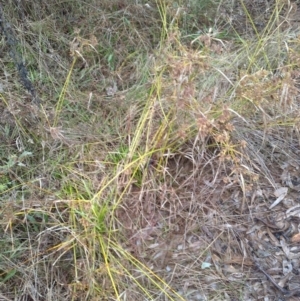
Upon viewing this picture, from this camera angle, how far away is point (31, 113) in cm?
251

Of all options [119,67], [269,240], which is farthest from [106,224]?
[119,67]

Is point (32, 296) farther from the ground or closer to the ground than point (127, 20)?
closer to the ground

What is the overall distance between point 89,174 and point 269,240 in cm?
75

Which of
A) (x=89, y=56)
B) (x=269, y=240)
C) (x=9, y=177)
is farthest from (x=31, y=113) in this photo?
(x=269, y=240)

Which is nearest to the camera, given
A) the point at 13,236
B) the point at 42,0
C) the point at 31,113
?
the point at 13,236

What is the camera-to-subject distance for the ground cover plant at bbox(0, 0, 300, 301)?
2.06 metres

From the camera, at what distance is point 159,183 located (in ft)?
7.42

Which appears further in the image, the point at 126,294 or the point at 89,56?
the point at 89,56

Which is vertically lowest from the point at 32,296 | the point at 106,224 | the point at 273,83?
the point at 32,296

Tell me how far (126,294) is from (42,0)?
70.8 inches

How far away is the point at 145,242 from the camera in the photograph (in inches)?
85.2

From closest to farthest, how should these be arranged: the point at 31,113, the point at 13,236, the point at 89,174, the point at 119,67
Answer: the point at 13,236 < the point at 89,174 < the point at 31,113 < the point at 119,67

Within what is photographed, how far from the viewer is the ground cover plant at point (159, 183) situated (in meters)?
2.06

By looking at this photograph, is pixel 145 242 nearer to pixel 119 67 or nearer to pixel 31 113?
pixel 31 113
